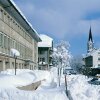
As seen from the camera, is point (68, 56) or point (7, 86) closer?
point (7, 86)

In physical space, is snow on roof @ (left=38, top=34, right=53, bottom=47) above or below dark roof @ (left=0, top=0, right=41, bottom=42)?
above

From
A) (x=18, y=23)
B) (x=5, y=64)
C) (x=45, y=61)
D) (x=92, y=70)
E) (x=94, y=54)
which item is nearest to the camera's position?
(x=5, y=64)

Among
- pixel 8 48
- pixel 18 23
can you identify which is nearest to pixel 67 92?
pixel 8 48

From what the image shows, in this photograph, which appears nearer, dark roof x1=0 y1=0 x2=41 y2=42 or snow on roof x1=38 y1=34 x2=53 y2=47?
dark roof x1=0 y1=0 x2=41 y2=42

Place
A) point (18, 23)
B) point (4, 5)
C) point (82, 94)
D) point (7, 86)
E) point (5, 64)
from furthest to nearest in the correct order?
point (18, 23), point (5, 64), point (4, 5), point (82, 94), point (7, 86)

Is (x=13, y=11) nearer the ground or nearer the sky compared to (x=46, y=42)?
nearer the ground

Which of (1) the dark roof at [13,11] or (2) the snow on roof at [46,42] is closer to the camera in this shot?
(1) the dark roof at [13,11]

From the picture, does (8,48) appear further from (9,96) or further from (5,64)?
(9,96)

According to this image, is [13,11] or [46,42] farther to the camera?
[46,42]

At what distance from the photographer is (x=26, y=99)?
486 inches

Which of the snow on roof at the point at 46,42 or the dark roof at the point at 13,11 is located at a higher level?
the snow on roof at the point at 46,42

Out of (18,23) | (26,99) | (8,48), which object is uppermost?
(18,23)

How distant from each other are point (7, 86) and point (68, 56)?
13603 cm

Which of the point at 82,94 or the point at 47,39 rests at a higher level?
the point at 47,39
